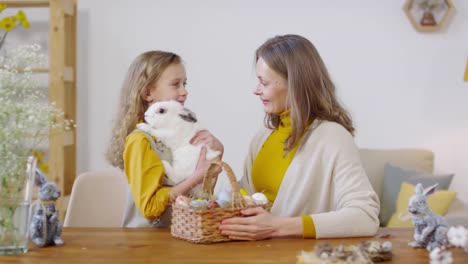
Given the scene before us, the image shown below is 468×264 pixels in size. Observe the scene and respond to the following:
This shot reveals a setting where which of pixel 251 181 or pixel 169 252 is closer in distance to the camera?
pixel 169 252

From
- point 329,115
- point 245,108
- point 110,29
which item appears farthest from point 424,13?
point 329,115

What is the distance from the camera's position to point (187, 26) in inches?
194

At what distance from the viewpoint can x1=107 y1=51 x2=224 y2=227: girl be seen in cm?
227

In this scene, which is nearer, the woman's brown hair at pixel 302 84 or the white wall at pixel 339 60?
the woman's brown hair at pixel 302 84

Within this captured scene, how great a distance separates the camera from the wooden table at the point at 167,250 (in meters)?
1.87

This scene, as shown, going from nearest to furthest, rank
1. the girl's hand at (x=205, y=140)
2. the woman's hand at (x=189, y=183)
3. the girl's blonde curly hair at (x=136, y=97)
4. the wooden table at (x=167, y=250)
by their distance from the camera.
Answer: the wooden table at (x=167, y=250) < the woman's hand at (x=189, y=183) < the girl's hand at (x=205, y=140) < the girl's blonde curly hair at (x=136, y=97)

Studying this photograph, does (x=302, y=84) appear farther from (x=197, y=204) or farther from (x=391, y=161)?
(x=391, y=161)

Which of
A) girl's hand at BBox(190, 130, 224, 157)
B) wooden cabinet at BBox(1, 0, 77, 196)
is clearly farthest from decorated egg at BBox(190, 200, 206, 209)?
wooden cabinet at BBox(1, 0, 77, 196)

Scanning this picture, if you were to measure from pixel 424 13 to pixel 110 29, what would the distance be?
2.04 m

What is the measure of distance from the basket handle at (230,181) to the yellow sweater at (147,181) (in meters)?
0.15

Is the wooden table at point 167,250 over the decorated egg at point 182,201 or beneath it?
beneath

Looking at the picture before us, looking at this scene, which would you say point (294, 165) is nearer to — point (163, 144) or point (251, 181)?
point (251, 181)

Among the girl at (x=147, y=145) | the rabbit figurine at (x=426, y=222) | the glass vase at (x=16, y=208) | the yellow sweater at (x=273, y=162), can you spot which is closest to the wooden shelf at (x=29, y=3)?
the girl at (x=147, y=145)

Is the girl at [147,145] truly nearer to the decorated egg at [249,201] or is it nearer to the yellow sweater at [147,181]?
the yellow sweater at [147,181]
